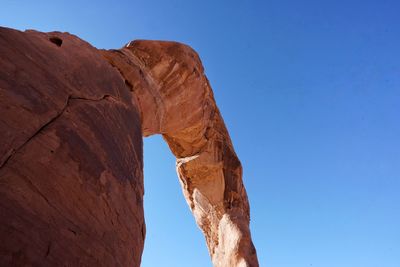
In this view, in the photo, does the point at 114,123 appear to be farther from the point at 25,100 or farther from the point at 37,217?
the point at 37,217

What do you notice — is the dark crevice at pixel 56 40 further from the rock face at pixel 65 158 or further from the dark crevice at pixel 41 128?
the dark crevice at pixel 41 128

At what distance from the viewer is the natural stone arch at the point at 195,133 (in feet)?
21.8

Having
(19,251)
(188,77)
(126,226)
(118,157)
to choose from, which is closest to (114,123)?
(118,157)

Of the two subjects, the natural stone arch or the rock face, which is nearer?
the rock face

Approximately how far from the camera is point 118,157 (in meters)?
3.41

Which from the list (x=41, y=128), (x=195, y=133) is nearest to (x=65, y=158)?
(x=41, y=128)

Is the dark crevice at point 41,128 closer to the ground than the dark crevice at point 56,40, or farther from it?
closer to the ground

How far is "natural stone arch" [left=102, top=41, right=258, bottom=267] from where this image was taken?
6641 millimetres

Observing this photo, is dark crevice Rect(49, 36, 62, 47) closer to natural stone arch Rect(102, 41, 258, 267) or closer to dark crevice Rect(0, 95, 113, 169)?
dark crevice Rect(0, 95, 113, 169)

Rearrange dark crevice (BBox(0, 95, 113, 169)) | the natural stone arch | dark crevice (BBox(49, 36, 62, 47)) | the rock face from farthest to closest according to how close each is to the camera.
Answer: the natural stone arch < dark crevice (BBox(49, 36, 62, 47)) < dark crevice (BBox(0, 95, 113, 169)) < the rock face

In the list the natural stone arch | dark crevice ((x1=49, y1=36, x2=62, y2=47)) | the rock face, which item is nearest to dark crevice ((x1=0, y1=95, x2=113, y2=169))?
the rock face

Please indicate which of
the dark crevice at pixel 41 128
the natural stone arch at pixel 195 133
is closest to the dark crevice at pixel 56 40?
the dark crevice at pixel 41 128

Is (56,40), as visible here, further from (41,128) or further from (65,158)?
(65,158)

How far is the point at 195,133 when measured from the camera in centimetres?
934
